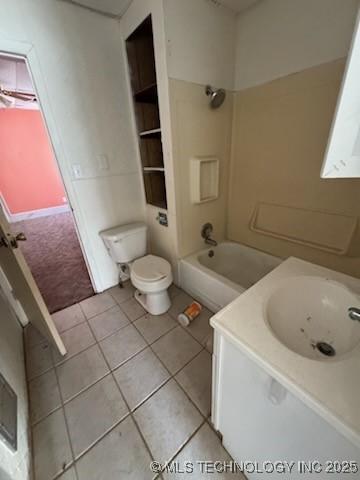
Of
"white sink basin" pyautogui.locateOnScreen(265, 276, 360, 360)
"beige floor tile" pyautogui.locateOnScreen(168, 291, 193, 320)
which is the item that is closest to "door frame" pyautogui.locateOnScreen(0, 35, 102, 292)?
"beige floor tile" pyautogui.locateOnScreen(168, 291, 193, 320)

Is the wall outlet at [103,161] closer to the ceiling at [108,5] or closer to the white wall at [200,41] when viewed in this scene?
the white wall at [200,41]

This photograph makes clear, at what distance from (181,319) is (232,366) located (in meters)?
0.97

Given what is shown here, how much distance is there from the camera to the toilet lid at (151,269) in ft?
5.22

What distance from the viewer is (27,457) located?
2.94 feet

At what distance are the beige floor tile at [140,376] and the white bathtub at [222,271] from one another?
2.08 feet

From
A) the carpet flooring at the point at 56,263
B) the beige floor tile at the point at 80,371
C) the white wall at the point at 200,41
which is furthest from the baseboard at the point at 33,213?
the white wall at the point at 200,41

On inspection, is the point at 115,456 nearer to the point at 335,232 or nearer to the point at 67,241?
the point at 335,232

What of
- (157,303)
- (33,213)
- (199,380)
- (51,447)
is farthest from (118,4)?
(33,213)

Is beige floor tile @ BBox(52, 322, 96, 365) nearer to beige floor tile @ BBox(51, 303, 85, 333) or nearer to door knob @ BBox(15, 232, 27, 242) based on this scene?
beige floor tile @ BBox(51, 303, 85, 333)

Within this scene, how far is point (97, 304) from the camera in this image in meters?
1.89

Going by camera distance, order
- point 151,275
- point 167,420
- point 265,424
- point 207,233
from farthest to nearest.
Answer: point 207,233, point 151,275, point 167,420, point 265,424

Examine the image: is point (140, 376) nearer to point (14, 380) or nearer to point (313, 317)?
point (14, 380)

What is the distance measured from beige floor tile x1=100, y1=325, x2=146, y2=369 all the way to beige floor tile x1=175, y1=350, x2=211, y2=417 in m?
0.38

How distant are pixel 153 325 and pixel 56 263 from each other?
1748 millimetres
